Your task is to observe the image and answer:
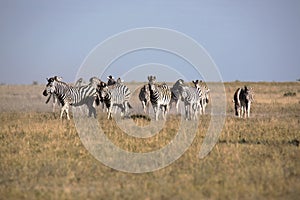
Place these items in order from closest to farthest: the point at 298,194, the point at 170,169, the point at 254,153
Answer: the point at 298,194 → the point at 170,169 → the point at 254,153

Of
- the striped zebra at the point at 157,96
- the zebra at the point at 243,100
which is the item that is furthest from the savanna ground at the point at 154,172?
the zebra at the point at 243,100

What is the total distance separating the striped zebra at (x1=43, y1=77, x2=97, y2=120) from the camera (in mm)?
26031

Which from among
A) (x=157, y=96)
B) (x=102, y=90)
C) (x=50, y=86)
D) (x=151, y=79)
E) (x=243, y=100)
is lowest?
(x=243, y=100)

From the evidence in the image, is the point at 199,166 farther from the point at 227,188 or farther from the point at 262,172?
the point at 227,188

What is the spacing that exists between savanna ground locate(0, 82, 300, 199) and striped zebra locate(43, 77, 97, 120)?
5.83 meters

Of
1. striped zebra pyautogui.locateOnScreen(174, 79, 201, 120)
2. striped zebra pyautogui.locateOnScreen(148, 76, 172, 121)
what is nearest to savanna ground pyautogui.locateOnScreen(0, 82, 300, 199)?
striped zebra pyautogui.locateOnScreen(148, 76, 172, 121)

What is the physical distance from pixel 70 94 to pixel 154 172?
1448 cm

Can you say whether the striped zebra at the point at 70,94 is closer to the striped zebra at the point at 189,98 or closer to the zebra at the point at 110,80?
the zebra at the point at 110,80

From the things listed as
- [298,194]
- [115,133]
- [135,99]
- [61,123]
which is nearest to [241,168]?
[298,194]

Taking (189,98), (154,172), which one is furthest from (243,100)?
(154,172)

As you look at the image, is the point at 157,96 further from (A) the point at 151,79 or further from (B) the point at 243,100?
(B) the point at 243,100

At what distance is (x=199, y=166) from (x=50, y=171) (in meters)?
3.67

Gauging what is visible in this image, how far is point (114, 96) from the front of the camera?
26.6 meters

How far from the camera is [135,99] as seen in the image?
1827 inches
